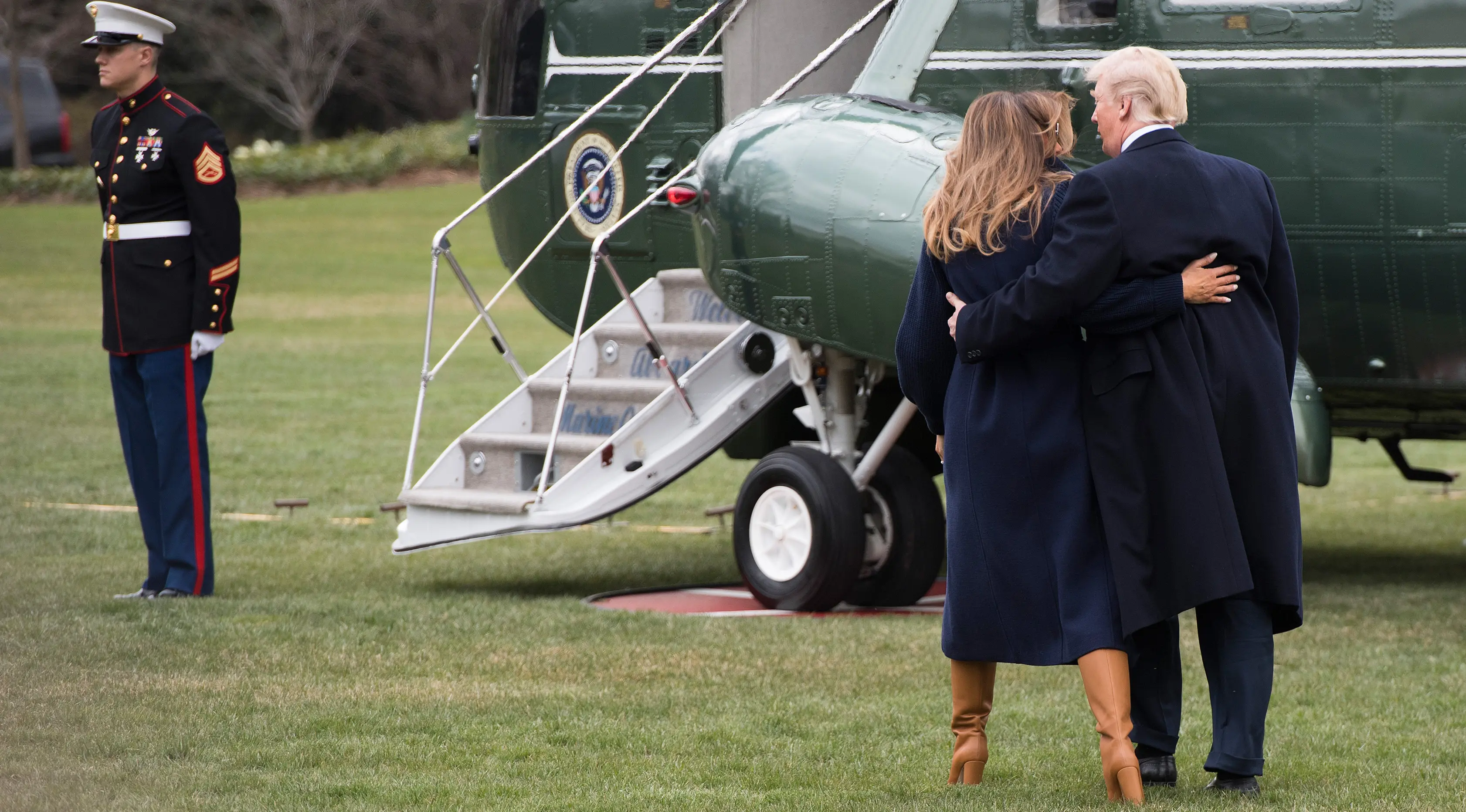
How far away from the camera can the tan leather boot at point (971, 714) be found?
4496mm

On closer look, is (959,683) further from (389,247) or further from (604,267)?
(389,247)

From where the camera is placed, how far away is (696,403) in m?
8.27

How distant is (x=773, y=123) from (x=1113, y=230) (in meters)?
3.44

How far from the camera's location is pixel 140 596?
752cm

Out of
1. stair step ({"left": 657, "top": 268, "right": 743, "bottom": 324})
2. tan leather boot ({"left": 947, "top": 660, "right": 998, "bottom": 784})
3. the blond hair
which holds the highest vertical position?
the blond hair

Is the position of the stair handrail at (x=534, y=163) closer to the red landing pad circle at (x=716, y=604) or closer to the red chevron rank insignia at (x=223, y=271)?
the red chevron rank insignia at (x=223, y=271)

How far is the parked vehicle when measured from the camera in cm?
3547

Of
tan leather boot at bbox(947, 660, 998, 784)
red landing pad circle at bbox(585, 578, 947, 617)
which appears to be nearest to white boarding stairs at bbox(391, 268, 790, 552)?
red landing pad circle at bbox(585, 578, 947, 617)

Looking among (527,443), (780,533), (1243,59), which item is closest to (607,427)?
(527,443)

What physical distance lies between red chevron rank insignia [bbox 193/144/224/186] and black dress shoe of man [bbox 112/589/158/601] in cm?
160

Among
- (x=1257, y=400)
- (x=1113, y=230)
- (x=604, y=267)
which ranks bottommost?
(x=604, y=267)

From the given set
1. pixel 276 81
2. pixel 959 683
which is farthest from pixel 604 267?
pixel 276 81

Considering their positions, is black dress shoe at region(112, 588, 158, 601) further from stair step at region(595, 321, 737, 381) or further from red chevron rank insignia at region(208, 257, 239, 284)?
stair step at region(595, 321, 737, 381)

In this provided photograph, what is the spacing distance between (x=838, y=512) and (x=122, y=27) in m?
3.35
